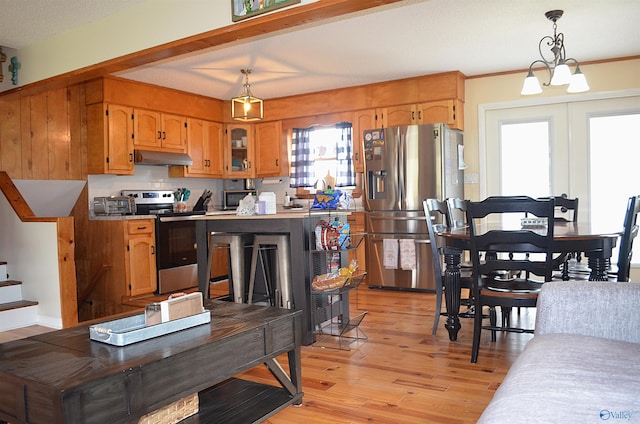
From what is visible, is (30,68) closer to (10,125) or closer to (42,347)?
(10,125)

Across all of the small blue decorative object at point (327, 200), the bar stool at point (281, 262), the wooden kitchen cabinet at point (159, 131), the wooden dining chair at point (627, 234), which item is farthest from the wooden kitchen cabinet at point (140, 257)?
the wooden dining chair at point (627, 234)

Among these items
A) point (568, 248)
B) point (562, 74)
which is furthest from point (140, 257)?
point (562, 74)

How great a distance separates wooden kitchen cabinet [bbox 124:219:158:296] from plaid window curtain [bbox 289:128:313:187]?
207cm

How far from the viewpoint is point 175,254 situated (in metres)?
5.73

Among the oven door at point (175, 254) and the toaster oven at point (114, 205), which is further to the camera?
the oven door at point (175, 254)

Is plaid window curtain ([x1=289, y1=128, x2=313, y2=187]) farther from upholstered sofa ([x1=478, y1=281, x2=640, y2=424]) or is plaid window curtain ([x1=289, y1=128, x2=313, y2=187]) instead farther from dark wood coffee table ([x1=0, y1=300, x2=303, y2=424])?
upholstered sofa ([x1=478, y1=281, x2=640, y2=424])

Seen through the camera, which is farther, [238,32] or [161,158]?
[161,158]

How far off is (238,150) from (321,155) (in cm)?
120

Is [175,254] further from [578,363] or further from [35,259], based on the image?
[578,363]

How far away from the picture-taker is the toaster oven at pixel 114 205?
5488 millimetres

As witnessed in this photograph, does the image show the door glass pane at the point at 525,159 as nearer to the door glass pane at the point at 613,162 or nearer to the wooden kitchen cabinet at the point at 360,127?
the door glass pane at the point at 613,162

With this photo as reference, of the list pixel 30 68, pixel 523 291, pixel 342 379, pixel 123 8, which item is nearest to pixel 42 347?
pixel 342 379

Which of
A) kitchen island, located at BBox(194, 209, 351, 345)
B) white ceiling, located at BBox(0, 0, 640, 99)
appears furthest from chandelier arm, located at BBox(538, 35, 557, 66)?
kitchen island, located at BBox(194, 209, 351, 345)

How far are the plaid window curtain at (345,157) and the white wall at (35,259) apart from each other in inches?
133
